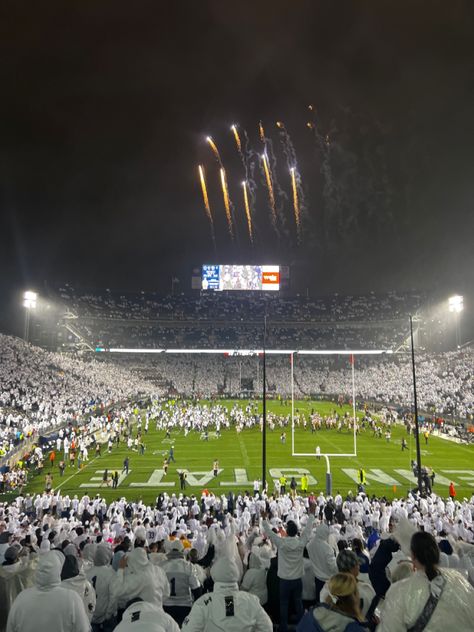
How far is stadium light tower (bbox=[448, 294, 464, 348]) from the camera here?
70.5 meters

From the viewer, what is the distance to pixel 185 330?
90062 millimetres

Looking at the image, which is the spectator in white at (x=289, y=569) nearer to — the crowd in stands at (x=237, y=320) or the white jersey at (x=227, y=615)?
the white jersey at (x=227, y=615)

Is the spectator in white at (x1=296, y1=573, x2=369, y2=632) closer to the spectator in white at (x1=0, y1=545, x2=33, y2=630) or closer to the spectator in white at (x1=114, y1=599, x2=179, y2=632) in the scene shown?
the spectator in white at (x1=114, y1=599, x2=179, y2=632)

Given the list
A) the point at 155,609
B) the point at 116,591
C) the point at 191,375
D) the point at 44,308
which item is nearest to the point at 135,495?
the point at 116,591

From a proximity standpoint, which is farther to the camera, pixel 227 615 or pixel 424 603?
pixel 227 615

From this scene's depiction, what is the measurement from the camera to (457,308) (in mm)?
71000

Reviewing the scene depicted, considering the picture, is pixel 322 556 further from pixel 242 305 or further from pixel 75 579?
pixel 242 305

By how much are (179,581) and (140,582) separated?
3.64 feet

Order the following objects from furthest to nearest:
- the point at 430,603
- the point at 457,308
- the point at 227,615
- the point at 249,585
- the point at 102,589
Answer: the point at 457,308, the point at 249,585, the point at 102,589, the point at 227,615, the point at 430,603

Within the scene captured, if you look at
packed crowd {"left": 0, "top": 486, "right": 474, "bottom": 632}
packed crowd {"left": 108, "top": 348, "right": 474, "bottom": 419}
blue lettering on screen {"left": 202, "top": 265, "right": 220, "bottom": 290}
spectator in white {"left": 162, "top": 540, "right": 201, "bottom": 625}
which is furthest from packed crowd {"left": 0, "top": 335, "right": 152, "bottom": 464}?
spectator in white {"left": 162, "top": 540, "right": 201, "bottom": 625}

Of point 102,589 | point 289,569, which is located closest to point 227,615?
point 102,589

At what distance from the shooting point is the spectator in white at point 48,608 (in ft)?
11.1

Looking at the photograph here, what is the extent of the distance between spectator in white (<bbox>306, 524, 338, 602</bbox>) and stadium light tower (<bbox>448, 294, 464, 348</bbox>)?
7094 centimetres

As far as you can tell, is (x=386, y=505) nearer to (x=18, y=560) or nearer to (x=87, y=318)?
(x=18, y=560)
